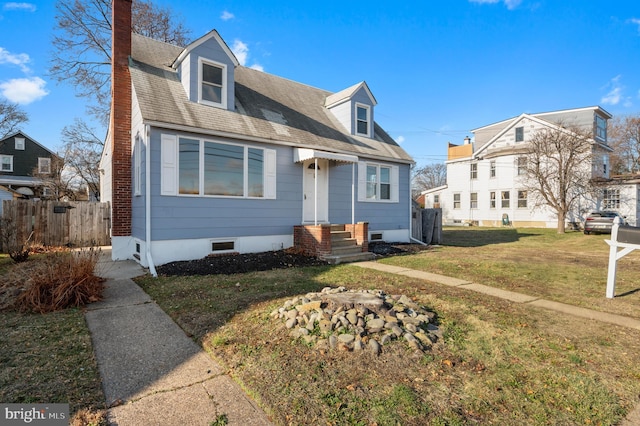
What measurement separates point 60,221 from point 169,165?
19.6 feet

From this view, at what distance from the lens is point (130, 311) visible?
4680 mm

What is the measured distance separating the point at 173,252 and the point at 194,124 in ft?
10.4

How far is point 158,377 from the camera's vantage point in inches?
111

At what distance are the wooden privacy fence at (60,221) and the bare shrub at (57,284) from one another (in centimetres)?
644

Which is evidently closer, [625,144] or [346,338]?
[346,338]

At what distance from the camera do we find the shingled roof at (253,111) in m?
8.25

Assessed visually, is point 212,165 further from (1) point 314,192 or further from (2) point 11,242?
(2) point 11,242

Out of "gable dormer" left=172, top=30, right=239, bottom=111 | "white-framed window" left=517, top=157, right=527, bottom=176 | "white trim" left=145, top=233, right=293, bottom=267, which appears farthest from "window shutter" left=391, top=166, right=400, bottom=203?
"white-framed window" left=517, top=157, right=527, bottom=176

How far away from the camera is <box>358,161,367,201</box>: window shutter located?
11602 mm

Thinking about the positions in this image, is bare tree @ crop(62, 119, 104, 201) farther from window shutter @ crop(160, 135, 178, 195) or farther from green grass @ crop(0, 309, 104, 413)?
green grass @ crop(0, 309, 104, 413)

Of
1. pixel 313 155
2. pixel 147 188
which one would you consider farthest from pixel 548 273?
pixel 147 188

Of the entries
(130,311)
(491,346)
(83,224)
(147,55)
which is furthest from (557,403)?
(83,224)

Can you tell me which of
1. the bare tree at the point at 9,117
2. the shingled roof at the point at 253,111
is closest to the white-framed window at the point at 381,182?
the shingled roof at the point at 253,111

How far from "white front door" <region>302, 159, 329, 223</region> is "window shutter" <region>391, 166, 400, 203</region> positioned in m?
3.06
